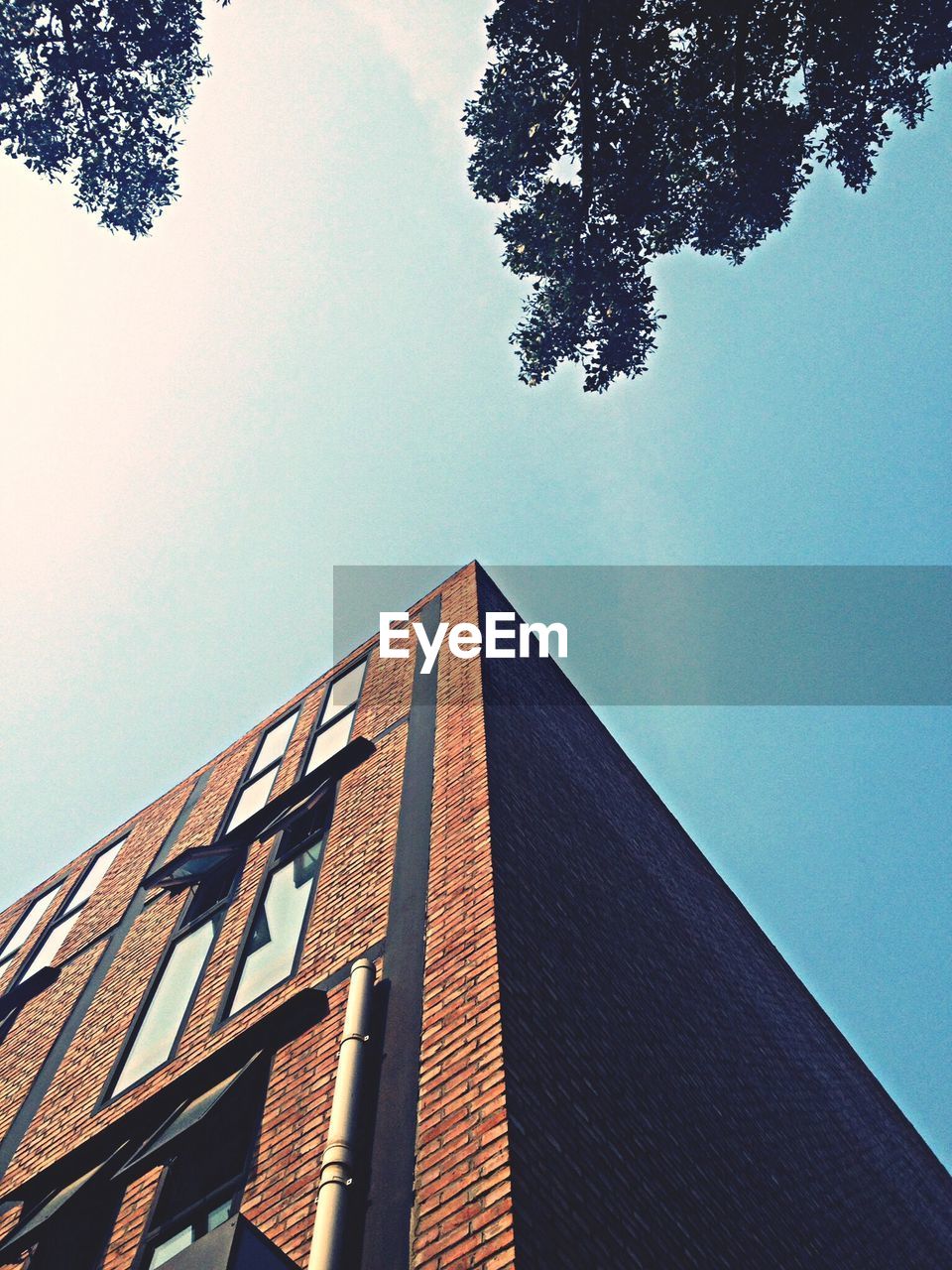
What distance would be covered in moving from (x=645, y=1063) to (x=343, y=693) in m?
7.69

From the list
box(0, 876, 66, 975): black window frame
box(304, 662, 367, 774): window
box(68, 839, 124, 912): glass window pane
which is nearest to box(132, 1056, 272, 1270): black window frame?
box(304, 662, 367, 774): window

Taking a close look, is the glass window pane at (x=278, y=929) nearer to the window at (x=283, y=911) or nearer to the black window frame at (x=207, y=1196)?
the window at (x=283, y=911)

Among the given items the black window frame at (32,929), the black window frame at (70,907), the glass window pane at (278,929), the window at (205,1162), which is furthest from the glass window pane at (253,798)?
the window at (205,1162)

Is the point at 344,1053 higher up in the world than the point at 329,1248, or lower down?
higher up

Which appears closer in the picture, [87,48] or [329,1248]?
[329,1248]

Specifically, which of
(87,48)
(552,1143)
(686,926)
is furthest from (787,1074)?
(87,48)

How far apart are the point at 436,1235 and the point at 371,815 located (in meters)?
4.43

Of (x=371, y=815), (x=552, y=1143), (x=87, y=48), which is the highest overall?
(x=87, y=48)

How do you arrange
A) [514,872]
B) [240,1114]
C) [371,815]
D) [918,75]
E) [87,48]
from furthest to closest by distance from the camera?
[918,75], [87,48], [371,815], [514,872], [240,1114]

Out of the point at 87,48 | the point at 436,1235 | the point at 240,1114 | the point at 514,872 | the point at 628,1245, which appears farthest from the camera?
the point at 87,48

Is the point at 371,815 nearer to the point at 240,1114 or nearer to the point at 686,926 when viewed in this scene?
the point at 240,1114

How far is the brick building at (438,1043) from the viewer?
4066mm

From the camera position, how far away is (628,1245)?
13.4 feet

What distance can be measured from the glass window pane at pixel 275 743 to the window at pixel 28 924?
196 inches
